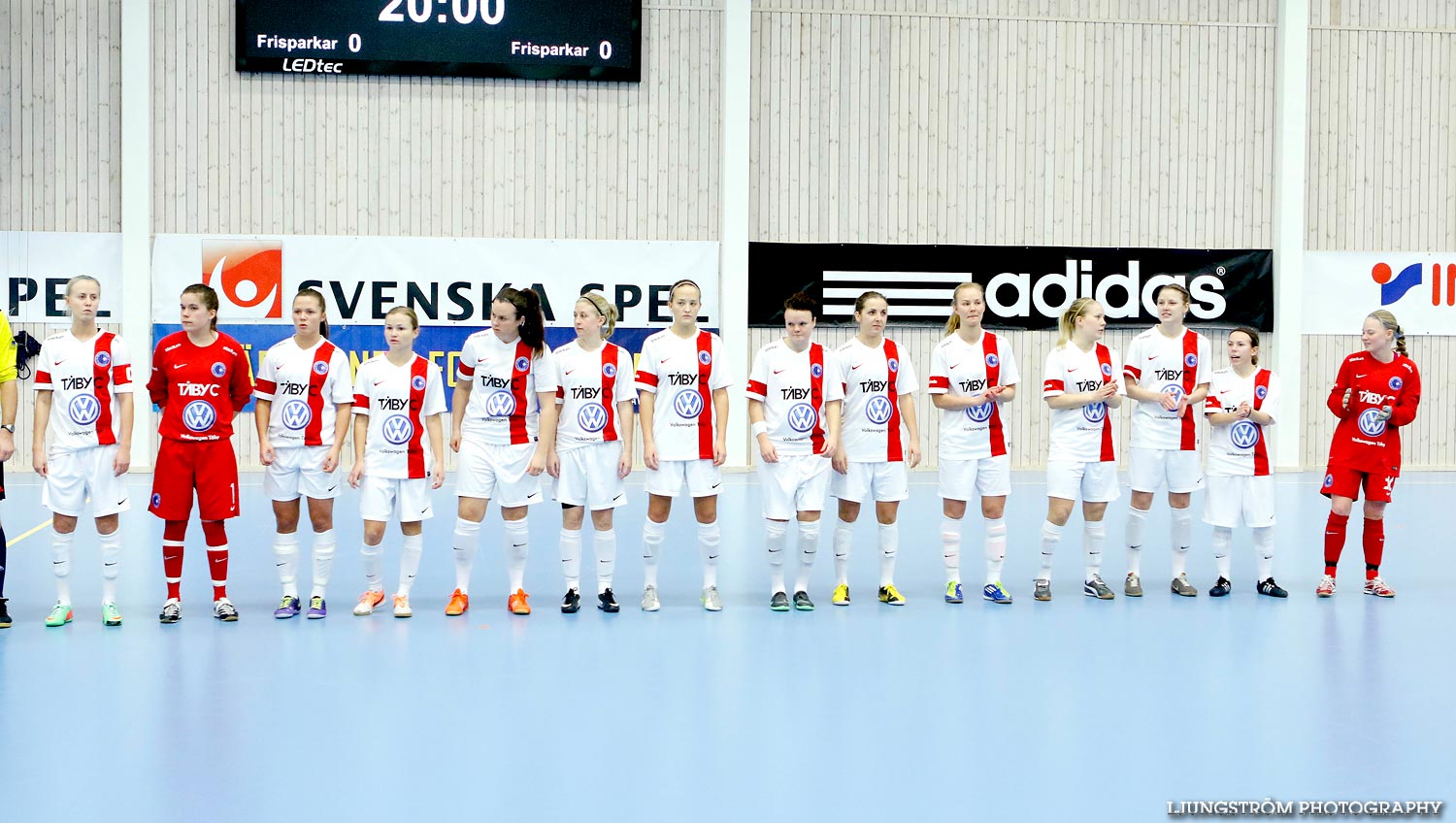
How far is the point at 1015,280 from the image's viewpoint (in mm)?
16438

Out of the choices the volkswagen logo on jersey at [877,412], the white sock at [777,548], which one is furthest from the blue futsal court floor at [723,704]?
the volkswagen logo on jersey at [877,412]

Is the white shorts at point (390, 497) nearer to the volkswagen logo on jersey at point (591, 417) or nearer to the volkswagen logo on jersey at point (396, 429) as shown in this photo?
the volkswagen logo on jersey at point (396, 429)

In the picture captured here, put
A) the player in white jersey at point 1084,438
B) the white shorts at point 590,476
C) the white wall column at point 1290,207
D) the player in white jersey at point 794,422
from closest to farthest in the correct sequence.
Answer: the white shorts at point 590,476, the player in white jersey at point 794,422, the player in white jersey at point 1084,438, the white wall column at point 1290,207

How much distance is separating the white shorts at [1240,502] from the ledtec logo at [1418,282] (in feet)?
35.0

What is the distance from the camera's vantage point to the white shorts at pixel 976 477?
760 cm

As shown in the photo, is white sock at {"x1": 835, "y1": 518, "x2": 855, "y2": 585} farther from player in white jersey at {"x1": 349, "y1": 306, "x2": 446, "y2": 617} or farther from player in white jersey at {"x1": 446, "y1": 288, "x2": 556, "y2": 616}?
player in white jersey at {"x1": 349, "y1": 306, "x2": 446, "y2": 617}

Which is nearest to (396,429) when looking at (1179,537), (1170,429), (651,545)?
(651,545)

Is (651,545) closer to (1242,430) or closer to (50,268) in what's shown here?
(1242,430)

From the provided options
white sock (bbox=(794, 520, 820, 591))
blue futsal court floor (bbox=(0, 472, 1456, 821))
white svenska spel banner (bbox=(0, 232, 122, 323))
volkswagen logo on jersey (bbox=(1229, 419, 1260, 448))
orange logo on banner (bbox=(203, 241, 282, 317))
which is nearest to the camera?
blue futsal court floor (bbox=(0, 472, 1456, 821))

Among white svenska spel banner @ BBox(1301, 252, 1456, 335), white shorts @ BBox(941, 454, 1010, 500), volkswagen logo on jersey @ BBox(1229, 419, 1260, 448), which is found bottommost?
white shorts @ BBox(941, 454, 1010, 500)

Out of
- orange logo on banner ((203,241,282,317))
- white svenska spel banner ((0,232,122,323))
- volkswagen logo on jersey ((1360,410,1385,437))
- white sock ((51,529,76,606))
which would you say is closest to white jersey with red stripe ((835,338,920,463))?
volkswagen logo on jersey ((1360,410,1385,437))

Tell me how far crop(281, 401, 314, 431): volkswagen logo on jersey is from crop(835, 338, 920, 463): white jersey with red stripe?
121 inches

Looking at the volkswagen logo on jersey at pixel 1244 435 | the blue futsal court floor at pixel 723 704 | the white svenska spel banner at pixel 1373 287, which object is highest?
the white svenska spel banner at pixel 1373 287

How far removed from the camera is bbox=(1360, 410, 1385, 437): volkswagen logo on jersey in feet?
25.0
